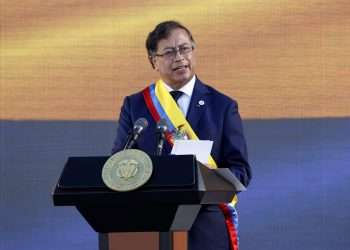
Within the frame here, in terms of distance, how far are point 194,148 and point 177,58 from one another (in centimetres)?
40

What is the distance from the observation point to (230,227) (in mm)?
2406

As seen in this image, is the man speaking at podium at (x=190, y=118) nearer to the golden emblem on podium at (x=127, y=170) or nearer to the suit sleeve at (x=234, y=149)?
the suit sleeve at (x=234, y=149)

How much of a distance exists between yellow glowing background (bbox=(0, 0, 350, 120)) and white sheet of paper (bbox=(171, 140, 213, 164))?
1.11 metres

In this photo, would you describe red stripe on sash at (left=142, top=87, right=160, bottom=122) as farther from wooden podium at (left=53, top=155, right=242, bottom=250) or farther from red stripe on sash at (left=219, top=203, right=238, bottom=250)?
wooden podium at (left=53, top=155, right=242, bottom=250)

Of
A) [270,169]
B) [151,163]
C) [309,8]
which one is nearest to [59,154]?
[270,169]

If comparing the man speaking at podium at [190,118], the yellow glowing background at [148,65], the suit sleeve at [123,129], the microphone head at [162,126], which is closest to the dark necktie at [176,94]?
the man speaking at podium at [190,118]

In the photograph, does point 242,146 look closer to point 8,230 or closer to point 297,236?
point 297,236

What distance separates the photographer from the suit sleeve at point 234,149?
241 centimetres

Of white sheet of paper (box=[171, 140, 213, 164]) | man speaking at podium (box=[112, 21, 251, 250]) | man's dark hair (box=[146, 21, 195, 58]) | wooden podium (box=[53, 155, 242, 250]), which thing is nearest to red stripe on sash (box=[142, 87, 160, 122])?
man speaking at podium (box=[112, 21, 251, 250])

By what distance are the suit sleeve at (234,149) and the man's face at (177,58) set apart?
0.17 metres

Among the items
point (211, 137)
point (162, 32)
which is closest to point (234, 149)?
point (211, 137)

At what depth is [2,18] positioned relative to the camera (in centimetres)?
351

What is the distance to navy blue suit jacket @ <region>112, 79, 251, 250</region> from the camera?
2.34m

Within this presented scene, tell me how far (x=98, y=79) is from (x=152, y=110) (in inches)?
36.5
